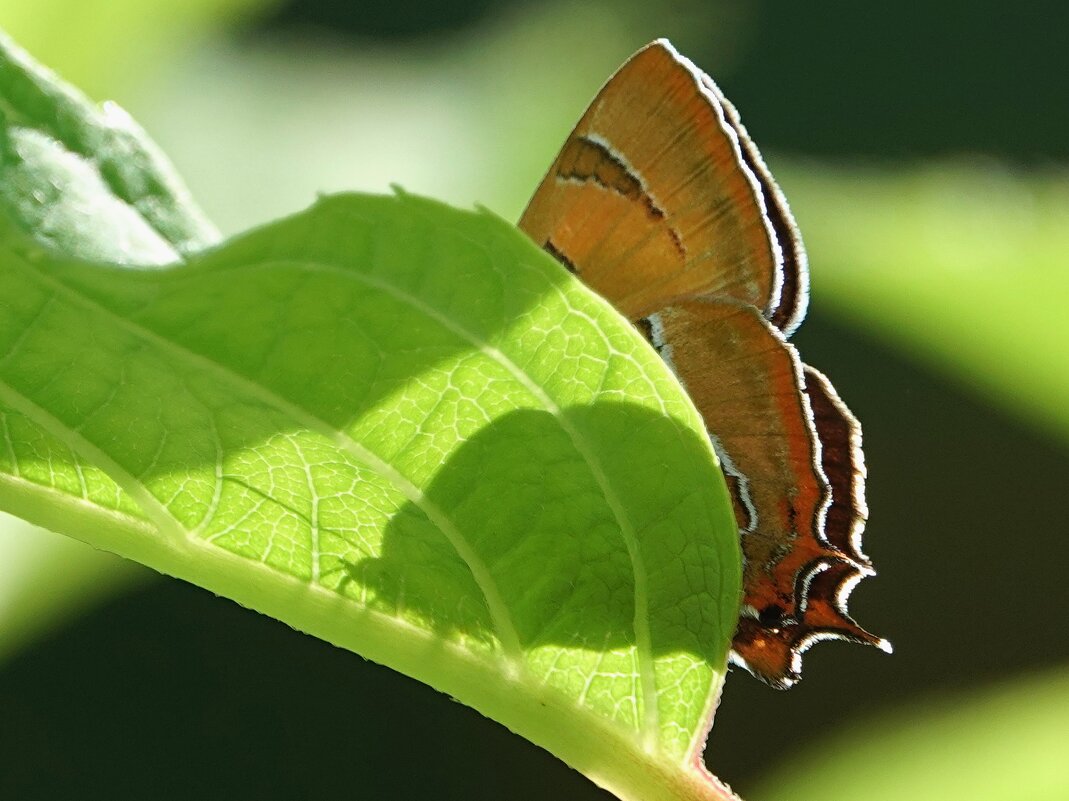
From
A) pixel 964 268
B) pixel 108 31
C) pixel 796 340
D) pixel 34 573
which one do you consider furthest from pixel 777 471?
pixel 796 340

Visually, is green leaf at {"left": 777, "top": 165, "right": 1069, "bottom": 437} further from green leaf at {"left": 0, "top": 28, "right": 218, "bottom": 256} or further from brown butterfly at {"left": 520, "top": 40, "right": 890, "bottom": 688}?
green leaf at {"left": 0, "top": 28, "right": 218, "bottom": 256}

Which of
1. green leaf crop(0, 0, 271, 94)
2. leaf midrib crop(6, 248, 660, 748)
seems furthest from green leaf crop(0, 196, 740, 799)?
green leaf crop(0, 0, 271, 94)

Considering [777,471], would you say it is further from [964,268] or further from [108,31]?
[108,31]

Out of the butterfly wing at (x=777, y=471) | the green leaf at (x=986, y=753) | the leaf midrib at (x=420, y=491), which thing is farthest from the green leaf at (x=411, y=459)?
the green leaf at (x=986, y=753)

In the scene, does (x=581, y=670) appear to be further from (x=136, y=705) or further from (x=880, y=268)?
(x=136, y=705)

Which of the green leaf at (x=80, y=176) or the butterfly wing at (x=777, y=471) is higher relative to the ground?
the green leaf at (x=80, y=176)

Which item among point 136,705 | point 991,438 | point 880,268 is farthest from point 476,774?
point 880,268

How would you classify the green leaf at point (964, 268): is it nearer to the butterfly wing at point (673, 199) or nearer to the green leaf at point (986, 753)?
the green leaf at point (986, 753)
